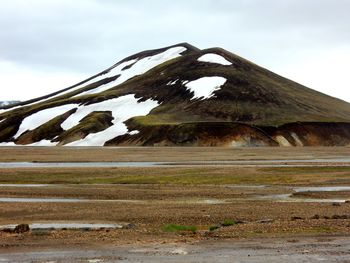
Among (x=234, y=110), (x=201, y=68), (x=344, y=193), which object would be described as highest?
(x=201, y=68)

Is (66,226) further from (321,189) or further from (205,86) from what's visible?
(205,86)

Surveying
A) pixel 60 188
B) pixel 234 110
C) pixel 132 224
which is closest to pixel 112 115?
pixel 234 110

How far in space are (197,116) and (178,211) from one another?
Answer: 416 feet

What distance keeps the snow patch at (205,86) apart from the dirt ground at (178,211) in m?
113

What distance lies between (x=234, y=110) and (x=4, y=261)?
147 meters

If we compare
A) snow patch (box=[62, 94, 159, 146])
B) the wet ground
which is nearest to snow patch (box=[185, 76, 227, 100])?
snow patch (box=[62, 94, 159, 146])

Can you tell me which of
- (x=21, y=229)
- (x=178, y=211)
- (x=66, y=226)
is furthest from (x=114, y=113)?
(x=21, y=229)

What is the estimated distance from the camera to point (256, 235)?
23.4 m

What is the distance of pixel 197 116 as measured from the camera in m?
159

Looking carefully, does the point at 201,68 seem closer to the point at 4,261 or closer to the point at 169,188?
the point at 169,188

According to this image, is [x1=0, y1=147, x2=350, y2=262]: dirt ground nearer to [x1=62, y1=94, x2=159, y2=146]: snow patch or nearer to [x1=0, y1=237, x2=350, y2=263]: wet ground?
[x1=0, y1=237, x2=350, y2=263]: wet ground

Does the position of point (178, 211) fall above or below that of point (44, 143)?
below

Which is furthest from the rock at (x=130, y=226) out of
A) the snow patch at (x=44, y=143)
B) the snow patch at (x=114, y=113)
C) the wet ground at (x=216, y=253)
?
the snow patch at (x=44, y=143)

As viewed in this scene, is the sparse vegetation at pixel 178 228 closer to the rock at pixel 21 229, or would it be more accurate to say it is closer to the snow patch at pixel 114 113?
the rock at pixel 21 229
